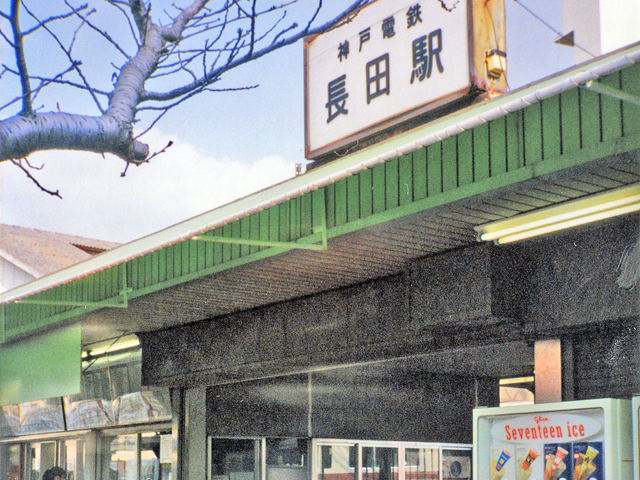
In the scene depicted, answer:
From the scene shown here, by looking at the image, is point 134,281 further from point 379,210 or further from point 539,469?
point 539,469

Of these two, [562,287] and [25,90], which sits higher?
[25,90]

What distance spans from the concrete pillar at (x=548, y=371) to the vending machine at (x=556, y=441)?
73 centimetres

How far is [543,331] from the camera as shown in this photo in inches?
310

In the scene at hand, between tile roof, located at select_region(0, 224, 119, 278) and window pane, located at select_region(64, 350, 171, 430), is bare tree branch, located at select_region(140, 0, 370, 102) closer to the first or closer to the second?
window pane, located at select_region(64, 350, 171, 430)

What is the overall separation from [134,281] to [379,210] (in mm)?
4734

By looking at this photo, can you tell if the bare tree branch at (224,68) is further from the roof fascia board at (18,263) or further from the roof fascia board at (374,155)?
the roof fascia board at (18,263)

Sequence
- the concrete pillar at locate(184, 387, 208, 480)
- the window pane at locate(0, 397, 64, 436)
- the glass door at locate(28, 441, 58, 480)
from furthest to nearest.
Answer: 1. the glass door at locate(28, 441, 58, 480)
2. the window pane at locate(0, 397, 64, 436)
3. the concrete pillar at locate(184, 387, 208, 480)

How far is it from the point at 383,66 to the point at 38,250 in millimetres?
10126

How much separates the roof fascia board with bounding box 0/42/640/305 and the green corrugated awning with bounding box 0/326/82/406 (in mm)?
2810

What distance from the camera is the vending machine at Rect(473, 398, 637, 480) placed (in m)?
6.42

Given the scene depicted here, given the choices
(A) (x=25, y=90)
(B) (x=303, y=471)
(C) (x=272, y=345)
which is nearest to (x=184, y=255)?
(C) (x=272, y=345)

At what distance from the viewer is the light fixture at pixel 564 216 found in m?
6.62

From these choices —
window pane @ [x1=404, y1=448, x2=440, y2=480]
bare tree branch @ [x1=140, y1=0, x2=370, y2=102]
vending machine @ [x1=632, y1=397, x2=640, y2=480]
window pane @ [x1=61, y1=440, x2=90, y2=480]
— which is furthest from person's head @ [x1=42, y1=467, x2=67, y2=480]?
bare tree branch @ [x1=140, y1=0, x2=370, y2=102]

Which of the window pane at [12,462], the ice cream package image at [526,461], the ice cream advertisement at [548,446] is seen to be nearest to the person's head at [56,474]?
the window pane at [12,462]
